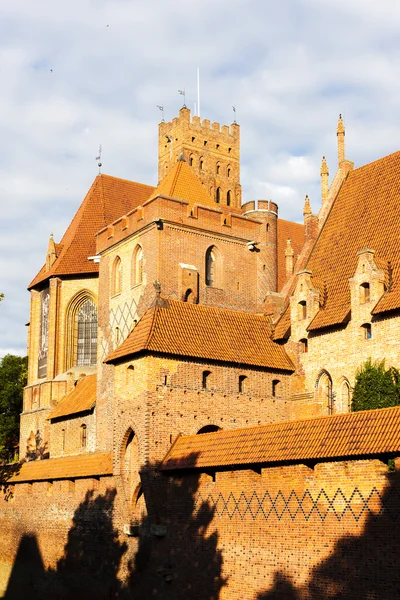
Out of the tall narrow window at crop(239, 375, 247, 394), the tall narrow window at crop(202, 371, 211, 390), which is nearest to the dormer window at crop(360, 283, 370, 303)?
the tall narrow window at crop(239, 375, 247, 394)

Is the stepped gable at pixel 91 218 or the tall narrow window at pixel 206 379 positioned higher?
the stepped gable at pixel 91 218

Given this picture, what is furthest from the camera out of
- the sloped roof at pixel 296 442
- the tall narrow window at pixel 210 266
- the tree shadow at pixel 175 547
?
the tall narrow window at pixel 210 266

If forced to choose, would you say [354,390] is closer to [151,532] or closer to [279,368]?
[279,368]

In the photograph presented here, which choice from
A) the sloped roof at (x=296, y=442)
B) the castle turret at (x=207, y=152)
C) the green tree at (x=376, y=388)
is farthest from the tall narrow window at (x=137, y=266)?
the castle turret at (x=207, y=152)

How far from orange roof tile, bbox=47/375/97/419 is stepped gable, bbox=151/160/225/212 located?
7.93 m

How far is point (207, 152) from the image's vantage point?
48.0 m

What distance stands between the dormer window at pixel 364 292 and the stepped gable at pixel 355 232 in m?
0.61

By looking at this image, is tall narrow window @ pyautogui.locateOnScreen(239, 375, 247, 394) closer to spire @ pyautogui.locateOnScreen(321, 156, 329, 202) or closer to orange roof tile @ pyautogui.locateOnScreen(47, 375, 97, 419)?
spire @ pyautogui.locateOnScreen(321, 156, 329, 202)

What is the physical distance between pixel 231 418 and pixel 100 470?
13.7 feet

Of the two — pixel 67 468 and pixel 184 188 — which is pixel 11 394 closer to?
pixel 67 468

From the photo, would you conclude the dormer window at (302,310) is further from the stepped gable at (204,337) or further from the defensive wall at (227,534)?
the defensive wall at (227,534)

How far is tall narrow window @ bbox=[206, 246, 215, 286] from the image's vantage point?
29203 mm

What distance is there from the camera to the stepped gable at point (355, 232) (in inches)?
963

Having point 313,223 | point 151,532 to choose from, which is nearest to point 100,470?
point 151,532
